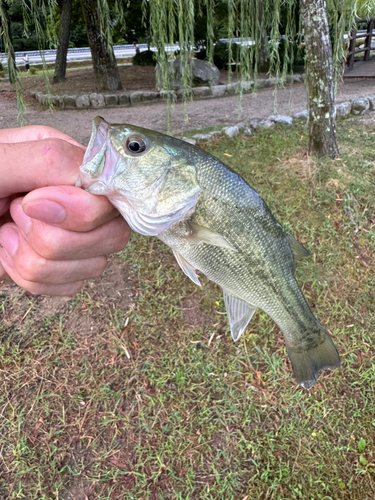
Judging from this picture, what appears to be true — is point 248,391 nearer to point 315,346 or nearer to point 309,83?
point 315,346

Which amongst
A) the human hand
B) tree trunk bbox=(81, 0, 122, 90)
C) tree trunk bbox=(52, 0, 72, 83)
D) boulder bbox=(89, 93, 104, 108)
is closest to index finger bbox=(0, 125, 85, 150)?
the human hand

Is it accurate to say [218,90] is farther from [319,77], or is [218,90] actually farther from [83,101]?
[319,77]

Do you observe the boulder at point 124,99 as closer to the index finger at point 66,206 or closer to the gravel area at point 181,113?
the gravel area at point 181,113

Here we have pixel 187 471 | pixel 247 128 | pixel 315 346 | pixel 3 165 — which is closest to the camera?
pixel 3 165

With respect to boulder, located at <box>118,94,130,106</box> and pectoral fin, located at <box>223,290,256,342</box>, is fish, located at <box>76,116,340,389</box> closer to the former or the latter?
pectoral fin, located at <box>223,290,256,342</box>

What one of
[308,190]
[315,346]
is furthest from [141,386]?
[308,190]

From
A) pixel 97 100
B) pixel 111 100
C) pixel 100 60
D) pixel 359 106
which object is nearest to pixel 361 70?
pixel 359 106

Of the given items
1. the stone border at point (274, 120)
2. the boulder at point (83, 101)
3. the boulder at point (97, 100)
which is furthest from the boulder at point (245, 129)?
the boulder at point (83, 101)
